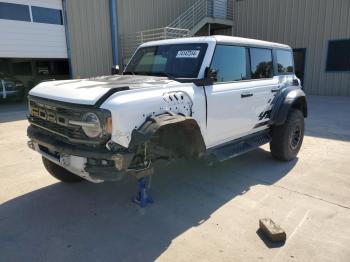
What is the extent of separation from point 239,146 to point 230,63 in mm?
1176

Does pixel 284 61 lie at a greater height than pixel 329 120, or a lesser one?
greater

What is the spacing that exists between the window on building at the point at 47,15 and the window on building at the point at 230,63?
409 inches

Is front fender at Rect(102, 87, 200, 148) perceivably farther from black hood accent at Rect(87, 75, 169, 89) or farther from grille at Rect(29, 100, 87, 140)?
grille at Rect(29, 100, 87, 140)

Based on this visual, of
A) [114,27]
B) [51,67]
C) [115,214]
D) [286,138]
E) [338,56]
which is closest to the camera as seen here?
[115,214]

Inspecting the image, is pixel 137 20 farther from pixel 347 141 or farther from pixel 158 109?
pixel 158 109

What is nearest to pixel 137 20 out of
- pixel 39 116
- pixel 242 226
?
pixel 39 116

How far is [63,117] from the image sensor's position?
9.55 feet

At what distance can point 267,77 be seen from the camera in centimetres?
467

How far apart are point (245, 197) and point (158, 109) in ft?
5.34

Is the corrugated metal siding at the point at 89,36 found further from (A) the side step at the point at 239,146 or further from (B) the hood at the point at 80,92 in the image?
(A) the side step at the point at 239,146

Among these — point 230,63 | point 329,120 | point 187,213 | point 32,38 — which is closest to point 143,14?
point 32,38

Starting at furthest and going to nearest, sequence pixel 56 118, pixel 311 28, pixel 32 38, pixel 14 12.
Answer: pixel 311 28, pixel 32 38, pixel 14 12, pixel 56 118

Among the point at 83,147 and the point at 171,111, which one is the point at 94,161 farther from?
the point at 171,111

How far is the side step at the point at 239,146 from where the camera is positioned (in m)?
3.80
